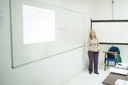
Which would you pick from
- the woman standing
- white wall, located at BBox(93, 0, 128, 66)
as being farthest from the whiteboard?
white wall, located at BBox(93, 0, 128, 66)

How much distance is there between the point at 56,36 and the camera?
356 cm

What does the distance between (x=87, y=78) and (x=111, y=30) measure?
Result: 6.59ft

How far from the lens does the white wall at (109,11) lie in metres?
5.61

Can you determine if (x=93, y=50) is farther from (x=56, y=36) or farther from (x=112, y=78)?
(x=112, y=78)

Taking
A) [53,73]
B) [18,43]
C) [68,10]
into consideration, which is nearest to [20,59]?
[18,43]

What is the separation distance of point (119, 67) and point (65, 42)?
5.39 feet

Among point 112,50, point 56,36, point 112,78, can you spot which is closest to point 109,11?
point 112,50

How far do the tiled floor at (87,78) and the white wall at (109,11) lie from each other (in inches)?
45.3

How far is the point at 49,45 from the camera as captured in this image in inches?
131

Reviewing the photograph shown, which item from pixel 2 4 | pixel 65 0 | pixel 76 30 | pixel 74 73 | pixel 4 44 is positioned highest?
pixel 65 0

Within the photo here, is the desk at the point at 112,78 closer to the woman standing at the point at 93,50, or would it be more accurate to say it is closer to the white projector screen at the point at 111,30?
the woman standing at the point at 93,50

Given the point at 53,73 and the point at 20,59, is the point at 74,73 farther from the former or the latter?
the point at 20,59

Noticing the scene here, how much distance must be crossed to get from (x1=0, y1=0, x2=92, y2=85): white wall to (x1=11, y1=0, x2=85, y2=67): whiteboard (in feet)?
0.33

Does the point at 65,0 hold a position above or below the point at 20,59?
above
